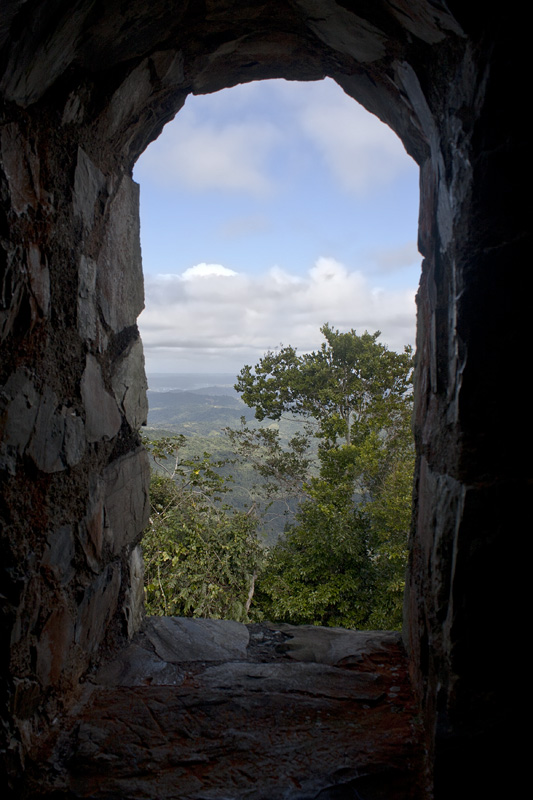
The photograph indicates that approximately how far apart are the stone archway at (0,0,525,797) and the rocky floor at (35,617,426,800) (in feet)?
0.41

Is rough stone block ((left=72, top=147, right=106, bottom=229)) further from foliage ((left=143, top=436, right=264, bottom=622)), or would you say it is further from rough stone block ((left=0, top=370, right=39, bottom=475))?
foliage ((left=143, top=436, right=264, bottom=622))

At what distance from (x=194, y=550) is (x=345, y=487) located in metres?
3.06

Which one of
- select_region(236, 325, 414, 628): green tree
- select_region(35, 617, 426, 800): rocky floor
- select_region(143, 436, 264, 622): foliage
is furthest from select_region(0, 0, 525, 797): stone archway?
select_region(236, 325, 414, 628): green tree

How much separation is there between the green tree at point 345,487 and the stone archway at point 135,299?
5503 mm

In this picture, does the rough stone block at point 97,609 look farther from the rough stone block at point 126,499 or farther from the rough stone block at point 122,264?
the rough stone block at point 122,264

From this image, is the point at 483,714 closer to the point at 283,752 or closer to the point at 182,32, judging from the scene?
the point at 283,752

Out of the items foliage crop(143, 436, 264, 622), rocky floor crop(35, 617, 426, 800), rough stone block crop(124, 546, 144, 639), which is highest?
rough stone block crop(124, 546, 144, 639)

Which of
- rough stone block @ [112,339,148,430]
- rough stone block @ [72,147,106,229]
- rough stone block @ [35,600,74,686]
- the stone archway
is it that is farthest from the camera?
rough stone block @ [112,339,148,430]

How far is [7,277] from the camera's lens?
104 cm

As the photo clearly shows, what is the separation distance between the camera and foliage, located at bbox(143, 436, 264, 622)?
5.35 meters

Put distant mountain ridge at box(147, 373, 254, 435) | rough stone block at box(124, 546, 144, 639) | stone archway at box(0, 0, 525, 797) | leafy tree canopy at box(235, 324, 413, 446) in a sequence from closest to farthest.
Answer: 1. stone archway at box(0, 0, 525, 797)
2. rough stone block at box(124, 546, 144, 639)
3. leafy tree canopy at box(235, 324, 413, 446)
4. distant mountain ridge at box(147, 373, 254, 435)

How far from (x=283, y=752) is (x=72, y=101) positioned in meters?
1.87

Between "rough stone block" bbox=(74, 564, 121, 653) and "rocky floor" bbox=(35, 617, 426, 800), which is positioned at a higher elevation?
"rough stone block" bbox=(74, 564, 121, 653)

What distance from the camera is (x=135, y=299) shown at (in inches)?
71.7
